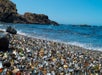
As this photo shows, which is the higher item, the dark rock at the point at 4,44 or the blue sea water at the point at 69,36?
the dark rock at the point at 4,44

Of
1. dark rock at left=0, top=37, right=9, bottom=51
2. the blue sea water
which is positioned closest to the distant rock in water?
the blue sea water

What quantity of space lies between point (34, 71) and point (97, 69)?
329cm

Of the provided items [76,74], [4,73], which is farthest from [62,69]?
[4,73]

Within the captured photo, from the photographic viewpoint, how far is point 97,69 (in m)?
11.0

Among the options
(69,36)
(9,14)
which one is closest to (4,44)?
(69,36)

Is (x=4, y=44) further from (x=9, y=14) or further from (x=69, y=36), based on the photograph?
(x=9, y=14)

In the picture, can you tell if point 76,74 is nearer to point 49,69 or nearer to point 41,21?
point 49,69

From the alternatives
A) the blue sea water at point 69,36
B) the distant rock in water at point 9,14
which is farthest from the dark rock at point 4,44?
the distant rock in water at point 9,14

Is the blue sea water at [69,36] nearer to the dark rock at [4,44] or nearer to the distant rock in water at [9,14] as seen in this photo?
the dark rock at [4,44]

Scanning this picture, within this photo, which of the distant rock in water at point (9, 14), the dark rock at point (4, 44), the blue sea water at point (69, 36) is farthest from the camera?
the distant rock in water at point (9, 14)

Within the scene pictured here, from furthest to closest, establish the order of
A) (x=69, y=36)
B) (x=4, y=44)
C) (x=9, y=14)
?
1. (x=9, y=14)
2. (x=69, y=36)
3. (x=4, y=44)

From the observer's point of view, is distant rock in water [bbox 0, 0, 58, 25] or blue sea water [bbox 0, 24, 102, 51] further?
distant rock in water [bbox 0, 0, 58, 25]

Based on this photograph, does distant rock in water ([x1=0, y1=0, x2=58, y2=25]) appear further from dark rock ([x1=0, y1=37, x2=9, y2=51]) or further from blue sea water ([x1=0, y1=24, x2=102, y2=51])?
dark rock ([x1=0, y1=37, x2=9, y2=51])

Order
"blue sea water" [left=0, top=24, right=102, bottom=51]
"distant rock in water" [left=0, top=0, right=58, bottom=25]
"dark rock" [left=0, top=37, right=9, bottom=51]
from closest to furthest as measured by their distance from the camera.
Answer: "dark rock" [left=0, top=37, right=9, bottom=51]
"blue sea water" [left=0, top=24, right=102, bottom=51]
"distant rock in water" [left=0, top=0, right=58, bottom=25]
